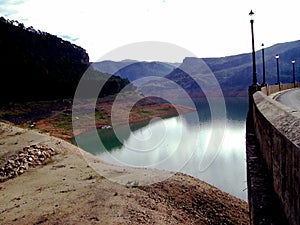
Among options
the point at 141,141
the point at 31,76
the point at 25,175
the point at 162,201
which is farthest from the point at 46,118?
the point at 162,201

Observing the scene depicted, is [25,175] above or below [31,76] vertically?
below

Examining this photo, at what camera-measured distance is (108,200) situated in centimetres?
1551

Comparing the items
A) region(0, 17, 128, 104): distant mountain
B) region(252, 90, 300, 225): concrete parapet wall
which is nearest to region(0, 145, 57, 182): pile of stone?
region(252, 90, 300, 225): concrete parapet wall

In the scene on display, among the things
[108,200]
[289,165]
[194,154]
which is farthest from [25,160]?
[289,165]

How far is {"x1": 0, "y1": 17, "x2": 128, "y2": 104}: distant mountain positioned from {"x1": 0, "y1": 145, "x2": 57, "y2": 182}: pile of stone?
33.6 metres

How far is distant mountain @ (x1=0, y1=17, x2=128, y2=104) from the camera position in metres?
55.0

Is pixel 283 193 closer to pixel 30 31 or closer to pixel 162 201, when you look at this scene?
pixel 162 201

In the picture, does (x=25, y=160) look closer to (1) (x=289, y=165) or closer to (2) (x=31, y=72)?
(1) (x=289, y=165)

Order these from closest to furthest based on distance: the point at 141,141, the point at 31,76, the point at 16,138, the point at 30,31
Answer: the point at 16,138 < the point at 141,141 < the point at 31,76 < the point at 30,31

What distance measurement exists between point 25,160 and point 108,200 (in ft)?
36.3

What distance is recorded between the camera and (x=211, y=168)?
26.5m

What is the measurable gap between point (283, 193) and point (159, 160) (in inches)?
1089

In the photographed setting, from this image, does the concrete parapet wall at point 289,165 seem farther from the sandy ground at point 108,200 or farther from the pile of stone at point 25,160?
the pile of stone at point 25,160

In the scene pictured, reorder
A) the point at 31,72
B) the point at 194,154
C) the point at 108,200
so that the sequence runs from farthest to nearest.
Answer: the point at 31,72, the point at 194,154, the point at 108,200
